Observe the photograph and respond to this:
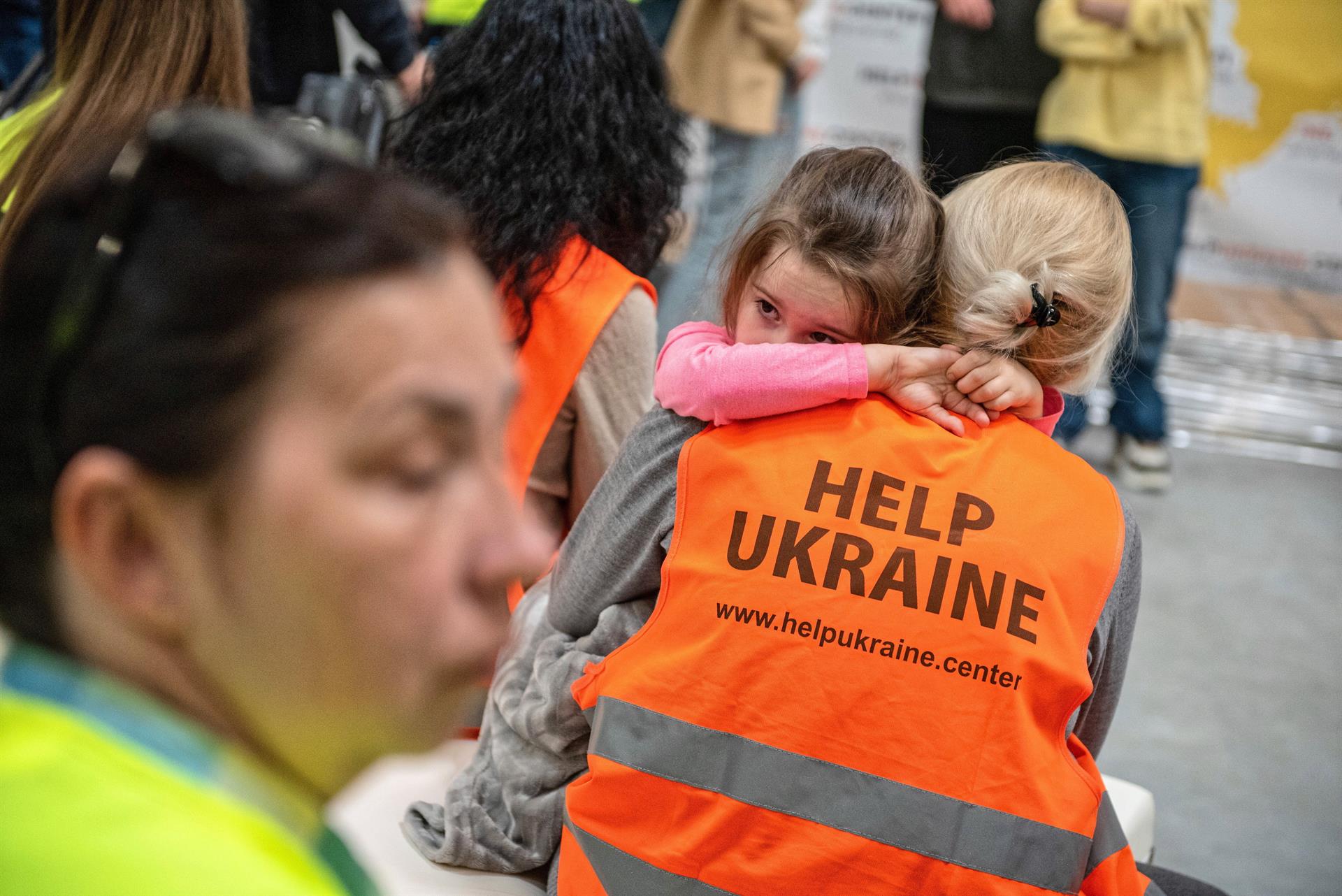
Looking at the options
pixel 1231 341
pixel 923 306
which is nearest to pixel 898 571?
pixel 923 306

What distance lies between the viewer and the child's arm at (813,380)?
3.84ft

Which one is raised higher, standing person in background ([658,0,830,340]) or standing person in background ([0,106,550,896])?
standing person in background ([0,106,550,896])

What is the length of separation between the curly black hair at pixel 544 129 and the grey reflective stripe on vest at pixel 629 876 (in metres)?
0.80

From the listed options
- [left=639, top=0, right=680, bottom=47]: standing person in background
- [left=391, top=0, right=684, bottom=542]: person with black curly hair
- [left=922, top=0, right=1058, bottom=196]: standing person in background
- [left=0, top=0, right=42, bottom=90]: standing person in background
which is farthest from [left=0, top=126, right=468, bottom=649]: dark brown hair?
[left=0, top=0, right=42, bottom=90]: standing person in background

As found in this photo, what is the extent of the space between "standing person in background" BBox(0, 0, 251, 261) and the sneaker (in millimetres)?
2743

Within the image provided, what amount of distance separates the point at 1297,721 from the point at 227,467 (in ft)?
9.05

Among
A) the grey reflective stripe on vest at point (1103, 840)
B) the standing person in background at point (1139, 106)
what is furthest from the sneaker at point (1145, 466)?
the grey reflective stripe on vest at point (1103, 840)

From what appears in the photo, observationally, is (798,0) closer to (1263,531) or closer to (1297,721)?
(1263,531)

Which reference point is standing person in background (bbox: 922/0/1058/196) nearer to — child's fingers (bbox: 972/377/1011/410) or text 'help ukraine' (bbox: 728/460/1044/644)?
child's fingers (bbox: 972/377/1011/410)

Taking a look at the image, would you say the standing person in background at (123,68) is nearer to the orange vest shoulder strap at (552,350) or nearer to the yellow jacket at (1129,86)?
the orange vest shoulder strap at (552,350)

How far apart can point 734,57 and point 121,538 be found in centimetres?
329

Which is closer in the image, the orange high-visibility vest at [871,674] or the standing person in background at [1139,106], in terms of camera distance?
the orange high-visibility vest at [871,674]

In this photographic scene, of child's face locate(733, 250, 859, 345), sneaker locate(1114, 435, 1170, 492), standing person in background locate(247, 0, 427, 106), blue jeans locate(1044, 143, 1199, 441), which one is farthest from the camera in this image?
sneaker locate(1114, 435, 1170, 492)

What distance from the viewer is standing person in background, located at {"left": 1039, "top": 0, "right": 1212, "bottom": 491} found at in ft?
10.5
